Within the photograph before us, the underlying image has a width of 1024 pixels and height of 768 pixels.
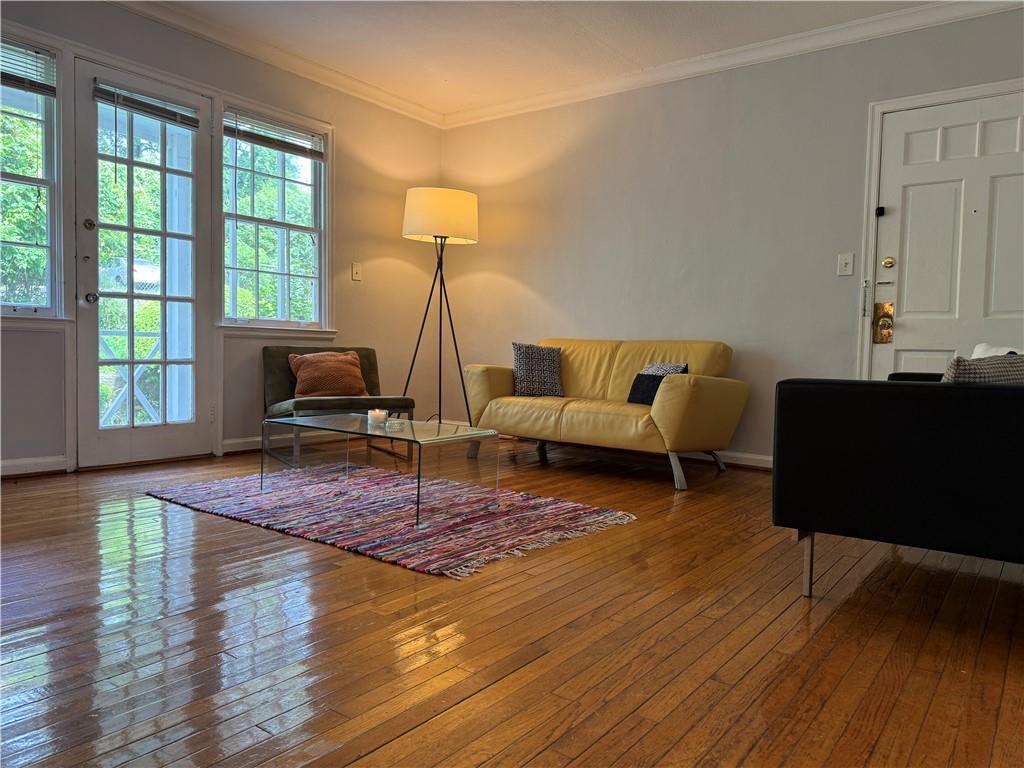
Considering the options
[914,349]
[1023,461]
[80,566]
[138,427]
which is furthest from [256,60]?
[1023,461]

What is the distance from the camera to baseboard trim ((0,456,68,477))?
3582mm

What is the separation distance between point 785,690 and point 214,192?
4168 mm

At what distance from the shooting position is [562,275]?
5.29 meters

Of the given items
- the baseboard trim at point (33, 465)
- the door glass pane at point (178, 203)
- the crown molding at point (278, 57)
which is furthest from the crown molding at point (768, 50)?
the baseboard trim at point (33, 465)

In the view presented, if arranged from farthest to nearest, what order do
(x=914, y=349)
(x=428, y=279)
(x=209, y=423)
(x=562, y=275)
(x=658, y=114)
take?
(x=428, y=279) → (x=562, y=275) → (x=658, y=114) → (x=209, y=423) → (x=914, y=349)

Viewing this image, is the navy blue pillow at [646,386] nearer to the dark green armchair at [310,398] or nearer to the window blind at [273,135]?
the dark green armchair at [310,398]

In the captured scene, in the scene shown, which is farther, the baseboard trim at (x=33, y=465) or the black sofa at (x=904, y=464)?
the baseboard trim at (x=33, y=465)

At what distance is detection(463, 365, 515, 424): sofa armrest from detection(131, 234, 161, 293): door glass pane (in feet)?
6.31

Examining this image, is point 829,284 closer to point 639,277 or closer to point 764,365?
point 764,365

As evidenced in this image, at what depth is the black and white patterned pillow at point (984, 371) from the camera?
77.6 inches

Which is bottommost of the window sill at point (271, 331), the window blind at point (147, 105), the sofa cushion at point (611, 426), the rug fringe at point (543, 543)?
the rug fringe at point (543, 543)

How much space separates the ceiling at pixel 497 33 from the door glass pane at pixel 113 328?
1.63 meters

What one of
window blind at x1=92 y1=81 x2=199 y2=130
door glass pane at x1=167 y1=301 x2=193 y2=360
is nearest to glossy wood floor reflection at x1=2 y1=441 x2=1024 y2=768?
door glass pane at x1=167 y1=301 x2=193 y2=360

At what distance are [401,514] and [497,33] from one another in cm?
290
